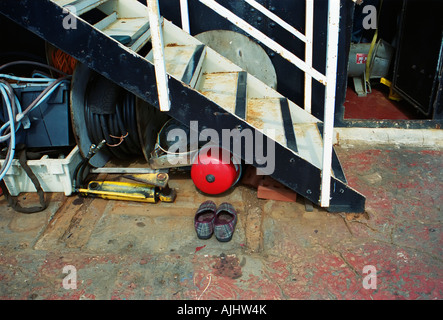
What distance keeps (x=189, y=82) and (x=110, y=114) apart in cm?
106

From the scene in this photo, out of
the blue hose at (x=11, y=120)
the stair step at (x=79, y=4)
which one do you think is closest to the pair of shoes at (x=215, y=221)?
the blue hose at (x=11, y=120)

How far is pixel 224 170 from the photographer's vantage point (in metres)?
3.35

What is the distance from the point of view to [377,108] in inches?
203

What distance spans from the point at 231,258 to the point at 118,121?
1777 millimetres

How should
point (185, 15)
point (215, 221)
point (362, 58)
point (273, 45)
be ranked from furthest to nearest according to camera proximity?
point (362, 58) < point (185, 15) < point (215, 221) < point (273, 45)

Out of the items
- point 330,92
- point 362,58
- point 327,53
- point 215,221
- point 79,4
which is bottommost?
point 215,221

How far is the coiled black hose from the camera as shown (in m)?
3.65

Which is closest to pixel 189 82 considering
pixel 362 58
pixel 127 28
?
pixel 127 28

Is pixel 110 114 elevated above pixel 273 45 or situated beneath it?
situated beneath

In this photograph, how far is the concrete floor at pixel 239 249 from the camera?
8.66 ft

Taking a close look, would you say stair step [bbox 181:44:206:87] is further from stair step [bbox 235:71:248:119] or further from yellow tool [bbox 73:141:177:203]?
yellow tool [bbox 73:141:177:203]

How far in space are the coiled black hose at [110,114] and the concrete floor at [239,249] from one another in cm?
65

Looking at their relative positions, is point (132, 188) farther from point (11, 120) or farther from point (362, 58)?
point (362, 58)
